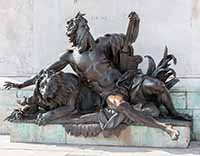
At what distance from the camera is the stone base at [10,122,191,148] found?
522 centimetres

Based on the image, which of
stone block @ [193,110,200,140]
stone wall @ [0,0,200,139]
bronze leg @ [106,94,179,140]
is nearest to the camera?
bronze leg @ [106,94,179,140]

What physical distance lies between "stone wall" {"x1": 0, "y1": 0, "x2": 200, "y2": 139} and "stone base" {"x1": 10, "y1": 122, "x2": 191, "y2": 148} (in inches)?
32.9

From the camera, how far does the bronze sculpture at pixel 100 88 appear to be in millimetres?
5395

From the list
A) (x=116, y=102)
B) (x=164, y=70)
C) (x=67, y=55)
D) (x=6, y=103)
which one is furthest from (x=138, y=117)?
(x=6, y=103)

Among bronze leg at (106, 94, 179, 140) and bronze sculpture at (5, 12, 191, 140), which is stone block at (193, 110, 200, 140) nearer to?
bronze sculpture at (5, 12, 191, 140)

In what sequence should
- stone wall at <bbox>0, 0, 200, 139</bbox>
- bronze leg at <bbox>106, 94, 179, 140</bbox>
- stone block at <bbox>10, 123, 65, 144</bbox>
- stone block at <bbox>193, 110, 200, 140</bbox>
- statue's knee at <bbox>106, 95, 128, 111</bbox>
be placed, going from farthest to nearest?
stone wall at <bbox>0, 0, 200, 139</bbox>, stone block at <bbox>193, 110, 200, 140</bbox>, stone block at <bbox>10, 123, 65, 144</bbox>, statue's knee at <bbox>106, 95, 128, 111</bbox>, bronze leg at <bbox>106, 94, 179, 140</bbox>

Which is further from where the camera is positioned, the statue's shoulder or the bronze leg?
the statue's shoulder

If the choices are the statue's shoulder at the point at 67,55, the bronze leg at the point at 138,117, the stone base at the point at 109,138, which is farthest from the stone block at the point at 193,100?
the statue's shoulder at the point at 67,55

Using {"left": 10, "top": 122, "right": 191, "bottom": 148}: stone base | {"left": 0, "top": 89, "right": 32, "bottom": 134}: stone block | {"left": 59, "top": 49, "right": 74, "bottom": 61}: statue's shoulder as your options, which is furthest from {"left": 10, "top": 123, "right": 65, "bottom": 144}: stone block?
{"left": 0, "top": 89, "right": 32, "bottom": 134}: stone block

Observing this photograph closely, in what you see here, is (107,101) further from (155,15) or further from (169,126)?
(155,15)

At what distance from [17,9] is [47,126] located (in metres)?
2.05

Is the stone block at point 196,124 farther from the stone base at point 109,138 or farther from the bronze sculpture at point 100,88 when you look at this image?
the stone base at point 109,138

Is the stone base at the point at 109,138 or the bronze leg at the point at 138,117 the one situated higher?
the bronze leg at the point at 138,117

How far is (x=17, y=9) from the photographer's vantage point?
6.75 m
